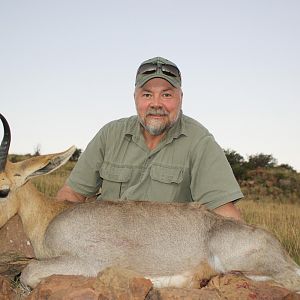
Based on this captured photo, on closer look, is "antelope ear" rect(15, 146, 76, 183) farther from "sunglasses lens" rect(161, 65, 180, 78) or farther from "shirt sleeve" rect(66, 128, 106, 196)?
"sunglasses lens" rect(161, 65, 180, 78)

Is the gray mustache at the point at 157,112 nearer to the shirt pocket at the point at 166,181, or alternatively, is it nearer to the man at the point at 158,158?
the man at the point at 158,158

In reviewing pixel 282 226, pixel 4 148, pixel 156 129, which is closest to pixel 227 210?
pixel 156 129

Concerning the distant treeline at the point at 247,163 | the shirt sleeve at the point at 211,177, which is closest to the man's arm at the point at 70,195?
the shirt sleeve at the point at 211,177

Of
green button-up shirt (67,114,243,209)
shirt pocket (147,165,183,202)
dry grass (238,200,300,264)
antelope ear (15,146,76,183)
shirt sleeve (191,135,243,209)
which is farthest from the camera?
dry grass (238,200,300,264)

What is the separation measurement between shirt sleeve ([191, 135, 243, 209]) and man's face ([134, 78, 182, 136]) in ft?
1.79

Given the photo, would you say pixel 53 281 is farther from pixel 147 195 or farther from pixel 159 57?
pixel 159 57

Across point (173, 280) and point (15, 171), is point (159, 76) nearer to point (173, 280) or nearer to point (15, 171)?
point (15, 171)

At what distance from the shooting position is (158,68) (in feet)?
24.2

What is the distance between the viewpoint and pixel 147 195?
729cm

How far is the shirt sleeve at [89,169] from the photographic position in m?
7.77

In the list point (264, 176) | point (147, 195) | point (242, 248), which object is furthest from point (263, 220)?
point (264, 176)

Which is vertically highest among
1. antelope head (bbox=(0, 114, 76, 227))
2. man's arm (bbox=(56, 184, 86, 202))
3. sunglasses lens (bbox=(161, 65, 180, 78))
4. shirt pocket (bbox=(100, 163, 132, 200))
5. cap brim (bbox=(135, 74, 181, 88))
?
sunglasses lens (bbox=(161, 65, 180, 78))

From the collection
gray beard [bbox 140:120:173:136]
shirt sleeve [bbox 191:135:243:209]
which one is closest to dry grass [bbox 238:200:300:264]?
shirt sleeve [bbox 191:135:243:209]

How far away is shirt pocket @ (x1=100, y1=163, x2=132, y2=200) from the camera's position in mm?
7375
